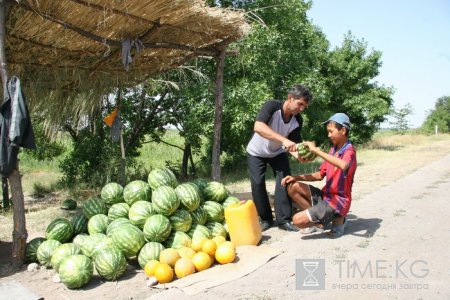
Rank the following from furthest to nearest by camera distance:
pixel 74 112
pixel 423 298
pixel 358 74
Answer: pixel 358 74
pixel 74 112
pixel 423 298

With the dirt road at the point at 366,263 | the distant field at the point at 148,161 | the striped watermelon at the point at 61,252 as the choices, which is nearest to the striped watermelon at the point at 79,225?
the striped watermelon at the point at 61,252

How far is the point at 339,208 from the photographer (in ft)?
15.5

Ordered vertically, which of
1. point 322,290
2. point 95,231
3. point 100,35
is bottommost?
point 322,290

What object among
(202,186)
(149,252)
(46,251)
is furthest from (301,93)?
(46,251)

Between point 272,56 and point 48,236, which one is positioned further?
point 272,56

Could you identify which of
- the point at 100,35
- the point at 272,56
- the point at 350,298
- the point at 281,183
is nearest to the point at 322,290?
the point at 350,298

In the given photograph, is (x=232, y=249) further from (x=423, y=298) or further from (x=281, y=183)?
(x=423, y=298)

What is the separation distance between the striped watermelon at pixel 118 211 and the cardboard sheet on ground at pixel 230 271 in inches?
50.4

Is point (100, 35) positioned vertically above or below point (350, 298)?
above

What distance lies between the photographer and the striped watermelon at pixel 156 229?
4.29 meters

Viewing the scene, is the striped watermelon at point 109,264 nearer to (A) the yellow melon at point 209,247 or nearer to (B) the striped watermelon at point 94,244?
(B) the striped watermelon at point 94,244

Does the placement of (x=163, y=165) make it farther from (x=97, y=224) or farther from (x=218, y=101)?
(x=97, y=224)

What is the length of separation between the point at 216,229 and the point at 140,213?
99 cm

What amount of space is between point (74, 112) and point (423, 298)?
6.78 m
